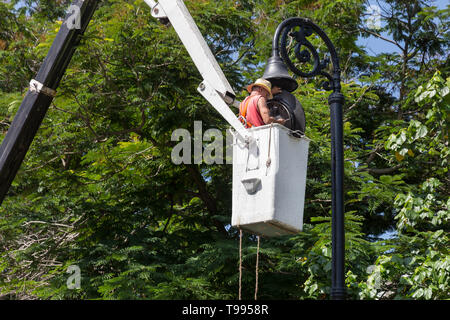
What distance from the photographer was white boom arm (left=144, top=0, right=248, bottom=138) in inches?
186

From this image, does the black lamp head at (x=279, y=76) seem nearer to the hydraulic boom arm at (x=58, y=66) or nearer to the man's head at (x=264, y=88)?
the man's head at (x=264, y=88)

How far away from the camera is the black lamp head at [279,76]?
4965 mm

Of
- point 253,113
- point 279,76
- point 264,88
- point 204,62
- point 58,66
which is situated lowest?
point 253,113

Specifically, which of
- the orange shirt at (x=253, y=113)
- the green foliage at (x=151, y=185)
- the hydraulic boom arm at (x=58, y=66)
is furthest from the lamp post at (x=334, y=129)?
the green foliage at (x=151, y=185)

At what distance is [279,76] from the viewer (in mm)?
4961

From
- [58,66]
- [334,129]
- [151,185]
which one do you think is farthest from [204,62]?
[151,185]

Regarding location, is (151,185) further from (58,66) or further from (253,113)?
(253,113)

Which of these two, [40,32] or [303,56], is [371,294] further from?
[40,32]

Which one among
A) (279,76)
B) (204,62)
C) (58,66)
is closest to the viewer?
(279,76)

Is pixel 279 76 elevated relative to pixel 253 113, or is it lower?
elevated

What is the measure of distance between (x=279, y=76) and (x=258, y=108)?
45 cm

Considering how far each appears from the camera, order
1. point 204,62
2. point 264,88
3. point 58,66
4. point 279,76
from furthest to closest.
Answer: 1. point 58,66
2. point 204,62
3. point 279,76
4. point 264,88

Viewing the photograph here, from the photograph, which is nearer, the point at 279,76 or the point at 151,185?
the point at 279,76

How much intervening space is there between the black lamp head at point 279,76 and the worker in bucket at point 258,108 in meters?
0.10
